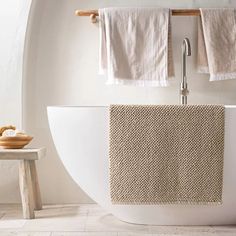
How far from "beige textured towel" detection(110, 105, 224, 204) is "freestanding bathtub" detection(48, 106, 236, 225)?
0.05m

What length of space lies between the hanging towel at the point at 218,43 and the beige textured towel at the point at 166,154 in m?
0.69

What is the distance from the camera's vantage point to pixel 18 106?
9.90 ft

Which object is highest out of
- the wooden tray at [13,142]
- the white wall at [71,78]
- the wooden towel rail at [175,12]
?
the wooden towel rail at [175,12]

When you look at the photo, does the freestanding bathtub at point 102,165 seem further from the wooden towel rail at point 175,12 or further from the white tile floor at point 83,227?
the wooden towel rail at point 175,12

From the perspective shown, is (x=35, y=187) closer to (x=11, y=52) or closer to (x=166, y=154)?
(x=11, y=52)

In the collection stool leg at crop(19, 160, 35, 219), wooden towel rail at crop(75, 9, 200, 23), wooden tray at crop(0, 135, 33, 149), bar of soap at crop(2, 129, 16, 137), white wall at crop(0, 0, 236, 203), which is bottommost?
stool leg at crop(19, 160, 35, 219)

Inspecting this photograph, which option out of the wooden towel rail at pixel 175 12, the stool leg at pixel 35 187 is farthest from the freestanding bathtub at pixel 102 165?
the wooden towel rail at pixel 175 12

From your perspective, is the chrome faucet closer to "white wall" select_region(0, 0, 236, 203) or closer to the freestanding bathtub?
"white wall" select_region(0, 0, 236, 203)

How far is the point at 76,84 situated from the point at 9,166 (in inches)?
23.6

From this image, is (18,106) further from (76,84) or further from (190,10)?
(190,10)

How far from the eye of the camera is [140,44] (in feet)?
9.65

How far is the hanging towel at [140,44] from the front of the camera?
9.61 ft

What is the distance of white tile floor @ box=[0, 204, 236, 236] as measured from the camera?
2.34 m

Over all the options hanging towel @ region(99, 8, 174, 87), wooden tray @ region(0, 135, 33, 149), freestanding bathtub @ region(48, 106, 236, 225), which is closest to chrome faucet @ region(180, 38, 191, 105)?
hanging towel @ region(99, 8, 174, 87)
